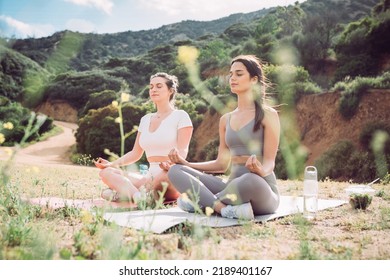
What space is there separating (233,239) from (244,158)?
77 cm

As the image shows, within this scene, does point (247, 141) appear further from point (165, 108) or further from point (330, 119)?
point (330, 119)

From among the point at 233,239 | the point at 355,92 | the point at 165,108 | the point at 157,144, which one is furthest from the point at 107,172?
the point at 355,92

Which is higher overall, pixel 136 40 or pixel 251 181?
pixel 136 40

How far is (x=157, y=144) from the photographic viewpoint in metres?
3.96

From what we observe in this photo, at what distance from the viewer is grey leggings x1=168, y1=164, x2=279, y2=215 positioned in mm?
2912

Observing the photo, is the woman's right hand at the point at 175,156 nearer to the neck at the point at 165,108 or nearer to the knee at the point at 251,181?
the knee at the point at 251,181

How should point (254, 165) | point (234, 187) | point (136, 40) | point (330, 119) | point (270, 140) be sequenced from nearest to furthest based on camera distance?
point (254, 165) < point (234, 187) < point (270, 140) < point (330, 119) < point (136, 40)

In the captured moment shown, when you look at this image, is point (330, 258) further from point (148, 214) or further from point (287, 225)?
point (148, 214)

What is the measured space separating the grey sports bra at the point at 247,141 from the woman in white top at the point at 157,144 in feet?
2.29

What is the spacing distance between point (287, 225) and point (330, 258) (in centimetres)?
88

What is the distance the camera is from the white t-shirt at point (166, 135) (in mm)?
3936

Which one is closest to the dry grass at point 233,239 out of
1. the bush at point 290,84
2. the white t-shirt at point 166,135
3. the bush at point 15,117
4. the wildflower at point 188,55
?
the wildflower at point 188,55

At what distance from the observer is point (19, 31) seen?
3170 millimetres

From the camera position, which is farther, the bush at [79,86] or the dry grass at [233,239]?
the bush at [79,86]
